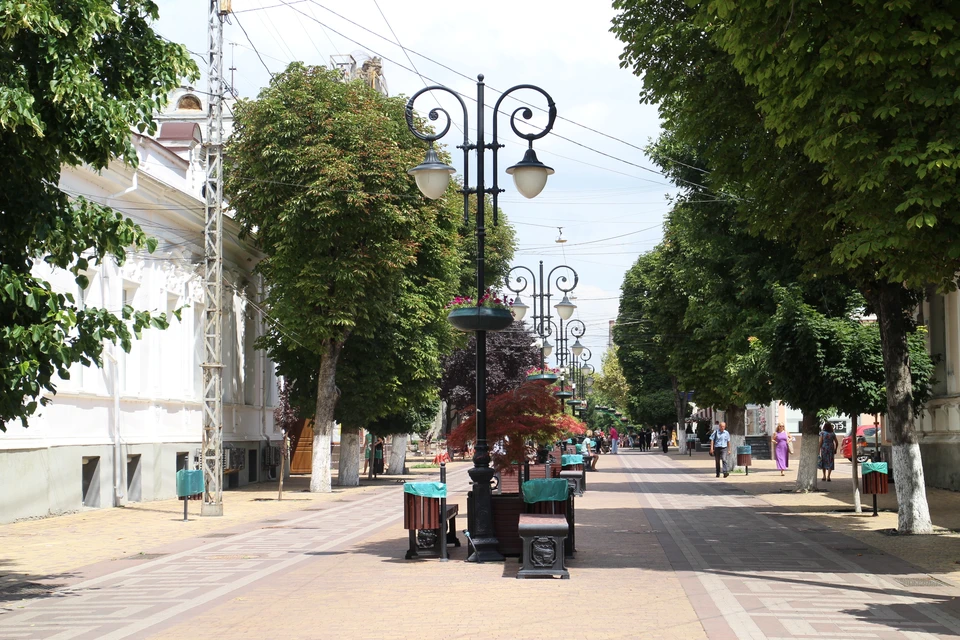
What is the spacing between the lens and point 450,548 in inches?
614

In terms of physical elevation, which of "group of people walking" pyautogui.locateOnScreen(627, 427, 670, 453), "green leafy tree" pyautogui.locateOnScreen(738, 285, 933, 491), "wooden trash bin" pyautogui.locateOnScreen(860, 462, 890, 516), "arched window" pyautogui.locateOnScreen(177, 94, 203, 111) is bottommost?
"group of people walking" pyautogui.locateOnScreen(627, 427, 670, 453)

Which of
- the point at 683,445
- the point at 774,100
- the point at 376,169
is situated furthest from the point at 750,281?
the point at 683,445

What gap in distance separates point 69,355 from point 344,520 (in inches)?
471

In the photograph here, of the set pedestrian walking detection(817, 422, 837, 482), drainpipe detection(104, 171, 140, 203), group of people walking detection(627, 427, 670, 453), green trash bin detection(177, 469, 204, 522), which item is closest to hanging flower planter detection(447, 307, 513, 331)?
green trash bin detection(177, 469, 204, 522)

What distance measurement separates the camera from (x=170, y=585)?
12344 mm

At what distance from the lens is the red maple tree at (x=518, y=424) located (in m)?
14.8

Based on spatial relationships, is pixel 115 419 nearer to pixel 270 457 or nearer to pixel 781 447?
pixel 270 457

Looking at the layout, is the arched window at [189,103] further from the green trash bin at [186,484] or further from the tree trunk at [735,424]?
the green trash bin at [186,484]

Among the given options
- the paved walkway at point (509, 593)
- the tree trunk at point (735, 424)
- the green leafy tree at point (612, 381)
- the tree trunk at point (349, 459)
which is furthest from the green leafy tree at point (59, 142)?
the green leafy tree at point (612, 381)

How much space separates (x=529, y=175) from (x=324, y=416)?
66.0 feet

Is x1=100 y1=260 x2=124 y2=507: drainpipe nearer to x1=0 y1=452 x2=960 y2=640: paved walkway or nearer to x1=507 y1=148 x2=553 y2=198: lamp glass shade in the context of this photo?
x1=0 y1=452 x2=960 y2=640: paved walkway

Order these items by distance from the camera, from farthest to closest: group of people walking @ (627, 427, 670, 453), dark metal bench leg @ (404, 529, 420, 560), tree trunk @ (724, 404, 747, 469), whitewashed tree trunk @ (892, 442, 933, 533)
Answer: group of people walking @ (627, 427, 670, 453) < tree trunk @ (724, 404, 747, 469) < whitewashed tree trunk @ (892, 442, 933, 533) < dark metal bench leg @ (404, 529, 420, 560)

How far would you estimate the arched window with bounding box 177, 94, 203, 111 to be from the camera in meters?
45.8

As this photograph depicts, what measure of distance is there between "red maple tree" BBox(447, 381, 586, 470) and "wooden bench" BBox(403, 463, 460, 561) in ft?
2.94
